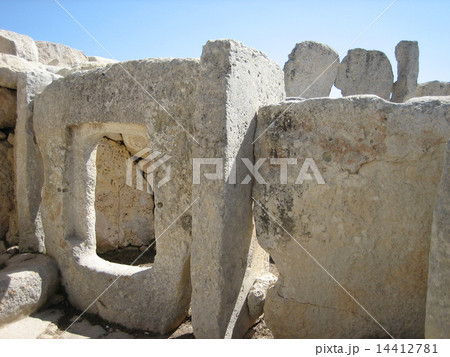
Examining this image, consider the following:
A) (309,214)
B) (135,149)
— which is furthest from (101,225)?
(309,214)

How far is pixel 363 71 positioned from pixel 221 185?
322 inches

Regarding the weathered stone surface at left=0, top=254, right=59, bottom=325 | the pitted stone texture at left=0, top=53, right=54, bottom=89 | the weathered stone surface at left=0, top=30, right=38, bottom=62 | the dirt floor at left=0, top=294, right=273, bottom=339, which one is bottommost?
the dirt floor at left=0, top=294, right=273, bottom=339

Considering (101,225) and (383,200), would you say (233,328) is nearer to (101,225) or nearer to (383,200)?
(383,200)

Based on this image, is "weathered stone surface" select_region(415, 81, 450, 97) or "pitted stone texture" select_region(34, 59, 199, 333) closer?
"pitted stone texture" select_region(34, 59, 199, 333)

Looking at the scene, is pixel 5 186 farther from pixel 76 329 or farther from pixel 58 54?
pixel 58 54

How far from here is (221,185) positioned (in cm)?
227

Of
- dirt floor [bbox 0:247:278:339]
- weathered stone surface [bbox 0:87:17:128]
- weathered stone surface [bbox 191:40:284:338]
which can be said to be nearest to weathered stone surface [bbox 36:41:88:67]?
weathered stone surface [bbox 0:87:17:128]

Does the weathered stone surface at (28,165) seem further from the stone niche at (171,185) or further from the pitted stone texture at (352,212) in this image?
the pitted stone texture at (352,212)

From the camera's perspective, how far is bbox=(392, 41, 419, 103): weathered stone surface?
9.65m

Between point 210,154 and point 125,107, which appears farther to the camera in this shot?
point 125,107

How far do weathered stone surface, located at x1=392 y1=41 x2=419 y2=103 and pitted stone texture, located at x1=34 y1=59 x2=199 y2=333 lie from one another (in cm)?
863

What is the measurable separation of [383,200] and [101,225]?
385 centimetres

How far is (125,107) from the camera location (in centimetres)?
295

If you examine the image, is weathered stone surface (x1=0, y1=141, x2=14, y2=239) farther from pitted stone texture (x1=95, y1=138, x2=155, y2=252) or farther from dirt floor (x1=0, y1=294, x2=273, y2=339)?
dirt floor (x1=0, y1=294, x2=273, y2=339)
